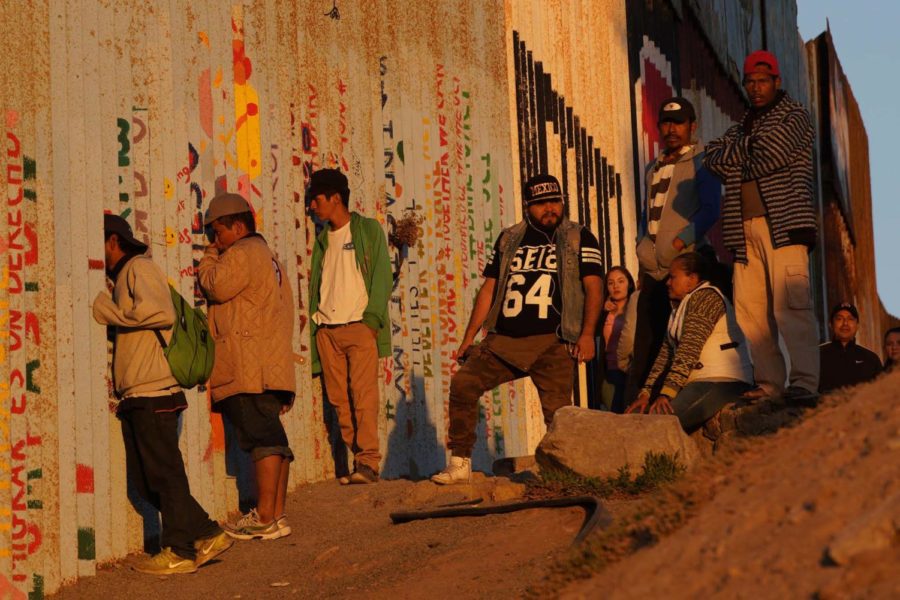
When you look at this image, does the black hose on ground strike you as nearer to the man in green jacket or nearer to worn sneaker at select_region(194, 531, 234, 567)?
worn sneaker at select_region(194, 531, 234, 567)

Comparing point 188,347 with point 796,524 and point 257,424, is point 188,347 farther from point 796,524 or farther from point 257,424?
point 796,524

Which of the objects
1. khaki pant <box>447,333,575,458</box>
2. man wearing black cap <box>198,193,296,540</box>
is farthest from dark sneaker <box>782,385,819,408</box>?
man wearing black cap <box>198,193,296,540</box>

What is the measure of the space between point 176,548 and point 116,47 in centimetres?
258

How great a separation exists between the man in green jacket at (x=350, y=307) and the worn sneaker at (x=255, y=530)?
1546 mm

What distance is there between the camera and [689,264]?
Answer: 8922 millimetres

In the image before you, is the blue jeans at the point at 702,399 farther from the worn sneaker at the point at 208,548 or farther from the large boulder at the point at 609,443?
the worn sneaker at the point at 208,548

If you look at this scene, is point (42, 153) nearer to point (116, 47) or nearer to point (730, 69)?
point (116, 47)

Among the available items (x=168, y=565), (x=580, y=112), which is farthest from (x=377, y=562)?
(x=580, y=112)

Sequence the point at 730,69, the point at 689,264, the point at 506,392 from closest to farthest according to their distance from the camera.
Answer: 1. the point at 689,264
2. the point at 506,392
3. the point at 730,69

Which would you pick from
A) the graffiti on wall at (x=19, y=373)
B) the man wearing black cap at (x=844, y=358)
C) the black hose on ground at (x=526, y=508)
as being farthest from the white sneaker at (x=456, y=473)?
the man wearing black cap at (x=844, y=358)

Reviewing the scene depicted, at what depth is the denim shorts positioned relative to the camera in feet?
26.9

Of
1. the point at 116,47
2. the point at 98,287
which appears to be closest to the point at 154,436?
the point at 98,287

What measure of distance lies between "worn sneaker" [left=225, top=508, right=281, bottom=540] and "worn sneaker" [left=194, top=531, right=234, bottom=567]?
467mm

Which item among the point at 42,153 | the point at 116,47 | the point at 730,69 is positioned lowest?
the point at 42,153
